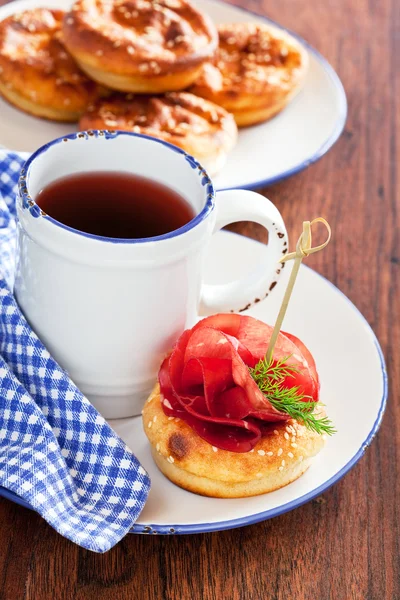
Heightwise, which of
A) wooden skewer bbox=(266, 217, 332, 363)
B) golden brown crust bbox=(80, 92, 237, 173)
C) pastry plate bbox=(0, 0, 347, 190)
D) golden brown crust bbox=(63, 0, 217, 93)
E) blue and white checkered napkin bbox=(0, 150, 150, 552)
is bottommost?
pastry plate bbox=(0, 0, 347, 190)

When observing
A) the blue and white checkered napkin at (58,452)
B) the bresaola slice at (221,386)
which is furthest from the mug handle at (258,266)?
the blue and white checkered napkin at (58,452)

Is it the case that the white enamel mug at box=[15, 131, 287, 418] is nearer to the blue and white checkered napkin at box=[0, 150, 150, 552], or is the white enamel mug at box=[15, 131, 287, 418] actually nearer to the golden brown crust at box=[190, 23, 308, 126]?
the blue and white checkered napkin at box=[0, 150, 150, 552]

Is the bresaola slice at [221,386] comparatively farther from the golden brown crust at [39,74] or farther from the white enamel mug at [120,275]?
the golden brown crust at [39,74]

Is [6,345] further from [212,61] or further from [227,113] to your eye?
[212,61]

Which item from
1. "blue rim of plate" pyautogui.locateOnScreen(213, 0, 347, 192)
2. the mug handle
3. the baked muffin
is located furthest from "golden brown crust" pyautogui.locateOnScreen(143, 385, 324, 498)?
"blue rim of plate" pyautogui.locateOnScreen(213, 0, 347, 192)

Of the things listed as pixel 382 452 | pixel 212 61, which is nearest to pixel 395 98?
pixel 212 61
